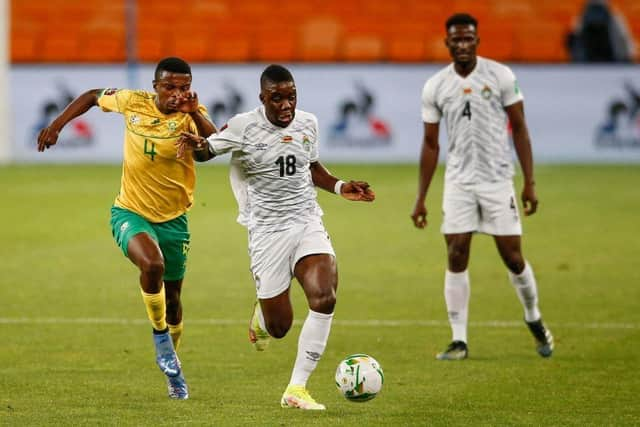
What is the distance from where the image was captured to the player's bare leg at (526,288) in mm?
9492

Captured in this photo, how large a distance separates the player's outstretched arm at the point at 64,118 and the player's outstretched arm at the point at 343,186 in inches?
62.6

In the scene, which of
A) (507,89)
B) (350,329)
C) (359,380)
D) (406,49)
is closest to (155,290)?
(359,380)

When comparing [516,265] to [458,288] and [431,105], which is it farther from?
[431,105]

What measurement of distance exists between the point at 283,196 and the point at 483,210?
211 cm

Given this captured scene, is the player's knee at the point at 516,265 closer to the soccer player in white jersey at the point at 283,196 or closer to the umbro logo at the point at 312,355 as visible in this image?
the soccer player in white jersey at the point at 283,196

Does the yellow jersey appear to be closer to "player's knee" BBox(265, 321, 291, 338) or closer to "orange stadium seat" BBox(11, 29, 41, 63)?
"player's knee" BBox(265, 321, 291, 338)

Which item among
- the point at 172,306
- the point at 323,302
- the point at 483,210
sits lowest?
the point at 172,306

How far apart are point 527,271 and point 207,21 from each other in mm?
23089

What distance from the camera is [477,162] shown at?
9.57m

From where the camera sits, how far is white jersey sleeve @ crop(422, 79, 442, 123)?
9.65 metres

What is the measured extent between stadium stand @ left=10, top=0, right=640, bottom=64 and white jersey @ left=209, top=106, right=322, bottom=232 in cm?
2151

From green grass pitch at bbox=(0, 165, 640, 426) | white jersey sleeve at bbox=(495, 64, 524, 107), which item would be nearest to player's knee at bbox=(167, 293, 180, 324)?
green grass pitch at bbox=(0, 165, 640, 426)

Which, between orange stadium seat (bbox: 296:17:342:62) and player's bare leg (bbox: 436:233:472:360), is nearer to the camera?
player's bare leg (bbox: 436:233:472:360)

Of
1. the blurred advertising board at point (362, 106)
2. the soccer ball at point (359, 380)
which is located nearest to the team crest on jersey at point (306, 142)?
the soccer ball at point (359, 380)
